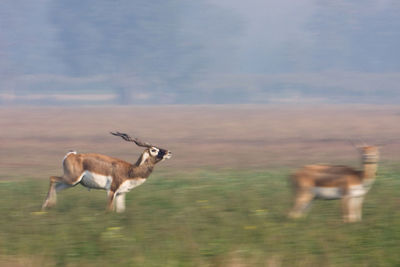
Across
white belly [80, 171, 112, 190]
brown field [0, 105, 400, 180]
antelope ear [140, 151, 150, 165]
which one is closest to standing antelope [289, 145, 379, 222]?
antelope ear [140, 151, 150, 165]

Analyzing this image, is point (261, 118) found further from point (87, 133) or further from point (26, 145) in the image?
point (26, 145)

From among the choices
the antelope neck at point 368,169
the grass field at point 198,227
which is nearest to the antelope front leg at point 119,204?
the grass field at point 198,227

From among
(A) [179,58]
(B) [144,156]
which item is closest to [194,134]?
(B) [144,156]

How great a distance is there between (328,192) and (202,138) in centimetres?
2723

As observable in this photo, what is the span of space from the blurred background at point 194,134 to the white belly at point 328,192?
375 millimetres

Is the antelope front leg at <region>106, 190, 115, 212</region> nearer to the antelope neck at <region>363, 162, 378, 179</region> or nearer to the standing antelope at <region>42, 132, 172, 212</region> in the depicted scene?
the standing antelope at <region>42, 132, 172, 212</region>

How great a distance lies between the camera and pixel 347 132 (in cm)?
4003

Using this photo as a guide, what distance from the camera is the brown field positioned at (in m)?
25.4

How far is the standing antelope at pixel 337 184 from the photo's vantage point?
32.8 feet

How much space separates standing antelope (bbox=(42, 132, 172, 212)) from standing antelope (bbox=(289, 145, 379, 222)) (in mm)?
2276

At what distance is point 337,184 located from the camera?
9.99 meters

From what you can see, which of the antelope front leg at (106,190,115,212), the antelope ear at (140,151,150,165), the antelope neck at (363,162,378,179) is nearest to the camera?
the antelope neck at (363,162,378,179)

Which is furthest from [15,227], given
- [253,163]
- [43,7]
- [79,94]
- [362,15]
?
[43,7]

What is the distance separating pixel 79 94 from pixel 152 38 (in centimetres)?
1655
